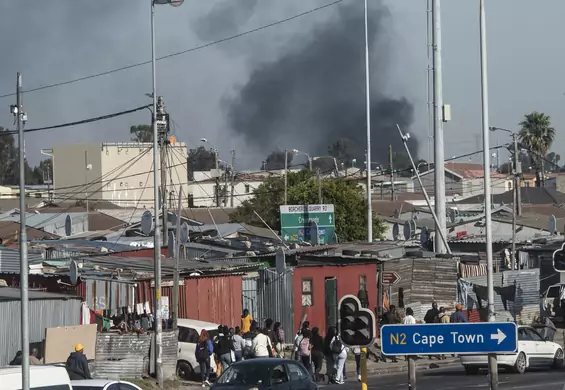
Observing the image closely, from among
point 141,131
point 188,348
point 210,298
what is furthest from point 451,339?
point 141,131

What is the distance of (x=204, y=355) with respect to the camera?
28.2 metres

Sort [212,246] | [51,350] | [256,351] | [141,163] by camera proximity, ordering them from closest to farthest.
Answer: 1. [51,350]
2. [256,351]
3. [212,246]
4. [141,163]

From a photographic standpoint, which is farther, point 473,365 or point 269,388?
point 473,365

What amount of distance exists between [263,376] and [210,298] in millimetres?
14063

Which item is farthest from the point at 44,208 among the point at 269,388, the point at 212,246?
the point at 269,388

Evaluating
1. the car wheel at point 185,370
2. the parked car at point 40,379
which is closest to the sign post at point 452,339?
the parked car at point 40,379

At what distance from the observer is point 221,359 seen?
28.7 meters

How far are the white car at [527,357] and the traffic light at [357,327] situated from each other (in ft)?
53.3

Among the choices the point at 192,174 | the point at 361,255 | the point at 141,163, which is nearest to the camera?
the point at 361,255

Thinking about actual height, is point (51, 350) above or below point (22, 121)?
below

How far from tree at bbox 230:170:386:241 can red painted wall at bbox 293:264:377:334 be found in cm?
3053

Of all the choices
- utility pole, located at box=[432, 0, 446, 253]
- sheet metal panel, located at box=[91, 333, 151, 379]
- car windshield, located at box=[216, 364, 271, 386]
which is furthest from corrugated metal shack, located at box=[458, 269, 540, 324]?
car windshield, located at box=[216, 364, 271, 386]

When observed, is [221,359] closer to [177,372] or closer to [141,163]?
[177,372]

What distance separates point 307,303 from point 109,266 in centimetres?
760
